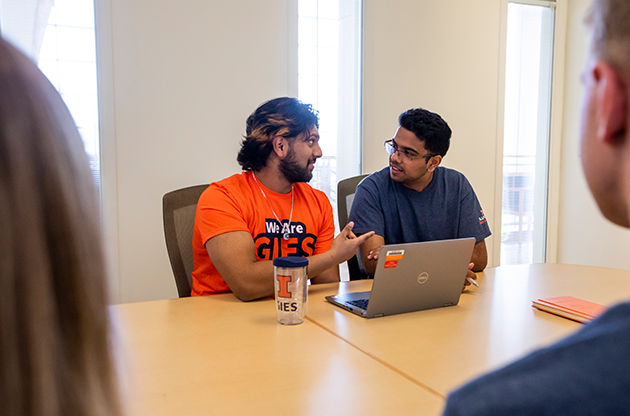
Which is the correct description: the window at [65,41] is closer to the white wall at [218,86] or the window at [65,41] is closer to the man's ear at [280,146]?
the white wall at [218,86]

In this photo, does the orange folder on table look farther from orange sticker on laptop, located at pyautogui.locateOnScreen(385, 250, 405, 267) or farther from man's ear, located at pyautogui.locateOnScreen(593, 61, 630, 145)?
man's ear, located at pyautogui.locateOnScreen(593, 61, 630, 145)

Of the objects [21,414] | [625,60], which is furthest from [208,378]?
[625,60]

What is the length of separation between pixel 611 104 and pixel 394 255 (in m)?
0.98

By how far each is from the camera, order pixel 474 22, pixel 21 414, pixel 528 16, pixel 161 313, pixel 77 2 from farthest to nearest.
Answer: pixel 528 16, pixel 474 22, pixel 77 2, pixel 161 313, pixel 21 414

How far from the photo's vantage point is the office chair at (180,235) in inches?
75.7

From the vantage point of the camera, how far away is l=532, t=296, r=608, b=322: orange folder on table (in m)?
1.41

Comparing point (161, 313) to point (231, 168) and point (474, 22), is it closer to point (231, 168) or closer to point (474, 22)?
point (231, 168)

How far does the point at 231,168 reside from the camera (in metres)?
3.21

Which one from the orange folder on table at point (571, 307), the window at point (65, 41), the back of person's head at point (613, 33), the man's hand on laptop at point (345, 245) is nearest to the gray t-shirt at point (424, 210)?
the man's hand on laptop at point (345, 245)

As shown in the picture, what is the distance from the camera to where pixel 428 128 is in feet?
7.74

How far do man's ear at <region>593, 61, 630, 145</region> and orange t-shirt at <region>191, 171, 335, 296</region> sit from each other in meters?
1.42

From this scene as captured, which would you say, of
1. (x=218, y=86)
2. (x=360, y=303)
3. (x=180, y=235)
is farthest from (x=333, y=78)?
(x=360, y=303)

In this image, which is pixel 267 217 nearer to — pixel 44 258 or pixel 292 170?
pixel 292 170

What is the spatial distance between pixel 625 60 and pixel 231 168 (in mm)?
2909
